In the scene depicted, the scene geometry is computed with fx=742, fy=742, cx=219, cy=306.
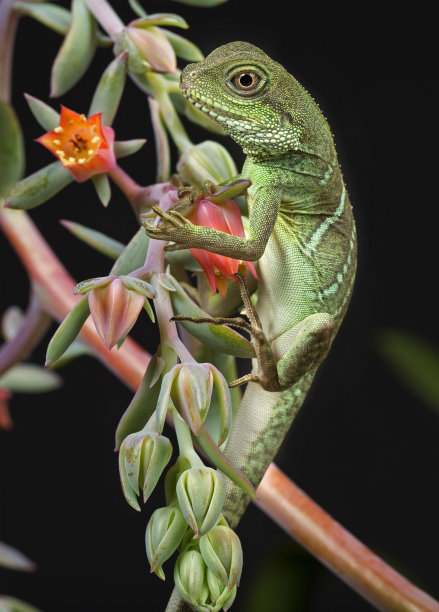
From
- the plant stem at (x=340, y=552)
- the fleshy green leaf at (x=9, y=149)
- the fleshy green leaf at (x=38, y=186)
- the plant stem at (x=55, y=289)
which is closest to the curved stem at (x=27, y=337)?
the plant stem at (x=55, y=289)

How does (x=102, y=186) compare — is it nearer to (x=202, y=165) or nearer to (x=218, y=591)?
(x=202, y=165)

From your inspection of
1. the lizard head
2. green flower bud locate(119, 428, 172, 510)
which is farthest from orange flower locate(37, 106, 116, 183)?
green flower bud locate(119, 428, 172, 510)

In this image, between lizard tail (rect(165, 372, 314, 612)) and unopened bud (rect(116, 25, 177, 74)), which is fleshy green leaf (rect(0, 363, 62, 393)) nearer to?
lizard tail (rect(165, 372, 314, 612))

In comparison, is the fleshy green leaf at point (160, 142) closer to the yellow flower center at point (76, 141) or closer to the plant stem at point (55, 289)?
the yellow flower center at point (76, 141)

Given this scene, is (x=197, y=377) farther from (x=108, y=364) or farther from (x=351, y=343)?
(x=351, y=343)

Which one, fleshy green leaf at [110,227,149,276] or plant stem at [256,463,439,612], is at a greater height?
fleshy green leaf at [110,227,149,276]

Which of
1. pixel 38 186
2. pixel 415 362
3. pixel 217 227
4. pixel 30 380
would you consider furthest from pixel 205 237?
pixel 30 380
